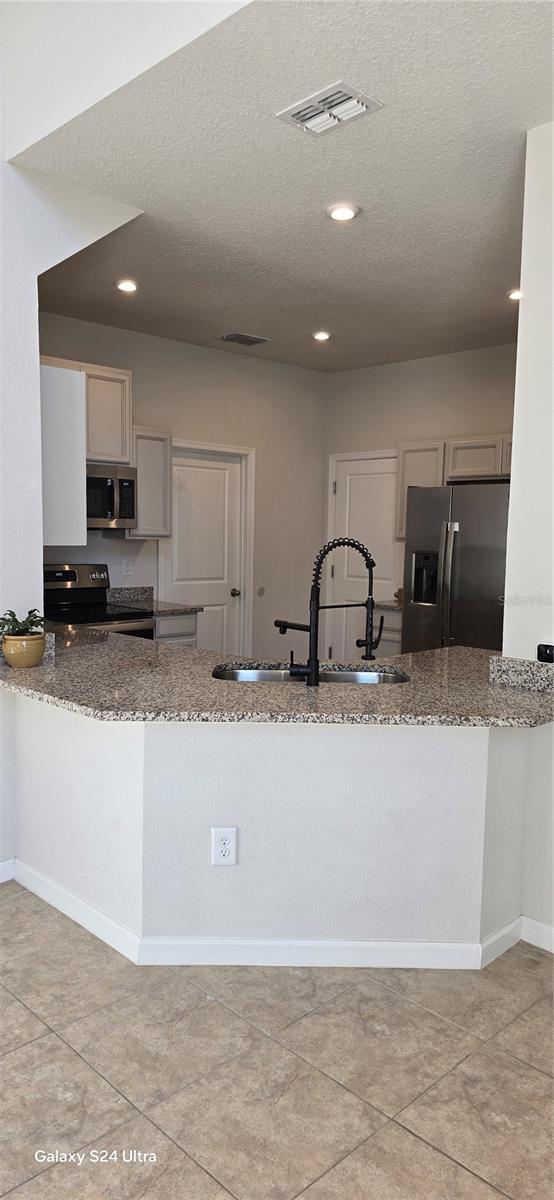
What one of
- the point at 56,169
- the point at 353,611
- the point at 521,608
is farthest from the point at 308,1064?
the point at 353,611

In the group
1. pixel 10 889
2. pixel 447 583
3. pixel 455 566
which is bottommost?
pixel 10 889

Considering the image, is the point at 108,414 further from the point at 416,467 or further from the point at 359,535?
the point at 359,535

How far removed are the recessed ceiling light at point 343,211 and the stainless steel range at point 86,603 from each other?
94.0 inches

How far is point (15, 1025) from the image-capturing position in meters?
2.19

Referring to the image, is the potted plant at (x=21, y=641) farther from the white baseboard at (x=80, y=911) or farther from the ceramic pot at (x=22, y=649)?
the white baseboard at (x=80, y=911)

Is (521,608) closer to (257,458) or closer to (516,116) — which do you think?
(516,116)

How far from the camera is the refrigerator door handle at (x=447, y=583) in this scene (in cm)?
473

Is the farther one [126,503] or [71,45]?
[126,503]

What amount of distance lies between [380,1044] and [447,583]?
9.86 ft

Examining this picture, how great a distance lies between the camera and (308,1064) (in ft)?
6.69

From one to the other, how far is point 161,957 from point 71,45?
9.38 ft

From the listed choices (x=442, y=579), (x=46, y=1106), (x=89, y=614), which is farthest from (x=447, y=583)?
(x=46, y=1106)

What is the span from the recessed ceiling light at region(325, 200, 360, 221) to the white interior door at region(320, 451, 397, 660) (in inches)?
114

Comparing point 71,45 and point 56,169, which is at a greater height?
point 71,45
